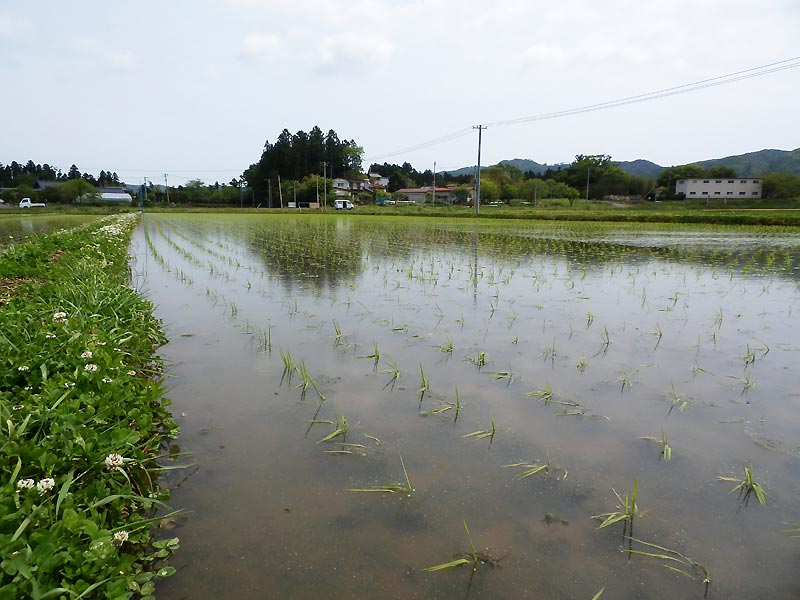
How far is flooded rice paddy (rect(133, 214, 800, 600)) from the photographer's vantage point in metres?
1.83

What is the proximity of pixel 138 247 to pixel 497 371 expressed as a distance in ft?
45.4

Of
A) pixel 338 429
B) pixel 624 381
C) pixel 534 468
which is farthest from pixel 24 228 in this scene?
pixel 534 468

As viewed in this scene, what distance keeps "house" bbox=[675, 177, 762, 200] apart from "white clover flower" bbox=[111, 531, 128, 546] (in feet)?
245

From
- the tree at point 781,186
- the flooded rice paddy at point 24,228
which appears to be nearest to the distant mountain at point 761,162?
the tree at point 781,186

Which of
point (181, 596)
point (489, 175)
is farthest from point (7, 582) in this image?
point (489, 175)

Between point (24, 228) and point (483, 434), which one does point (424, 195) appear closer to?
point (24, 228)

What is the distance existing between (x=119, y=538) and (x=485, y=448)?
1816 millimetres

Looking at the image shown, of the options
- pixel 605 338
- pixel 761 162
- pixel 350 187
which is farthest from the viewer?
pixel 761 162

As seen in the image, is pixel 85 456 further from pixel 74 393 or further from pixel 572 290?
pixel 572 290

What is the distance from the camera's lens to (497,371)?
12.7ft

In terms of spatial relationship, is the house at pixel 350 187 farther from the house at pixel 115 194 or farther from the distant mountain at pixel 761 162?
the distant mountain at pixel 761 162

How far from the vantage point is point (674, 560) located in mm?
1854

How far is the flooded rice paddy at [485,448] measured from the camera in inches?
71.9

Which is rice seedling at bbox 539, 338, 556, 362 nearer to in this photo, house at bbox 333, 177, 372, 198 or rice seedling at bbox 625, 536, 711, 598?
rice seedling at bbox 625, 536, 711, 598
